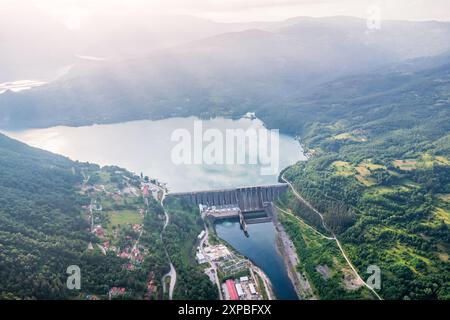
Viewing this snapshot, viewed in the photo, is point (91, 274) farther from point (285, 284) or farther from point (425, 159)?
point (425, 159)

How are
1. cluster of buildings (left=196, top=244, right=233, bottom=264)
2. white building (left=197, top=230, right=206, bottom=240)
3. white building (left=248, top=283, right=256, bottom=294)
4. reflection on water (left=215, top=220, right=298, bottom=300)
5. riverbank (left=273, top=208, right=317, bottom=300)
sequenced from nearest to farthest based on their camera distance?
white building (left=248, top=283, right=256, bottom=294) → riverbank (left=273, top=208, right=317, bottom=300) → reflection on water (left=215, top=220, right=298, bottom=300) → cluster of buildings (left=196, top=244, right=233, bottom=264) → white building (left=197, top=230, right=206, bottom=240)

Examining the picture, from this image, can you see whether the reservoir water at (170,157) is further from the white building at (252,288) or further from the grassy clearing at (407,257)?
the grassy clearing at (407,257)

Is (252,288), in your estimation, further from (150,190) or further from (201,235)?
(150,190)

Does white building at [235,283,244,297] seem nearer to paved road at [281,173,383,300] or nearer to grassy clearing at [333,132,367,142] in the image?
paved road at [281,173,383,300]

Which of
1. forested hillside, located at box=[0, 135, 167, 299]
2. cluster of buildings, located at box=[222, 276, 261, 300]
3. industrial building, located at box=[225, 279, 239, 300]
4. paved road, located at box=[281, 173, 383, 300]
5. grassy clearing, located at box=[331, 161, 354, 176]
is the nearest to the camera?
forested hillside, located at box=[0, 135, 167, 299]

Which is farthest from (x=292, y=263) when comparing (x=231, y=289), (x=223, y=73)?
(x=223, y=73)

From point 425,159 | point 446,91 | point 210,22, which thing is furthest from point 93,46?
point 425,159
